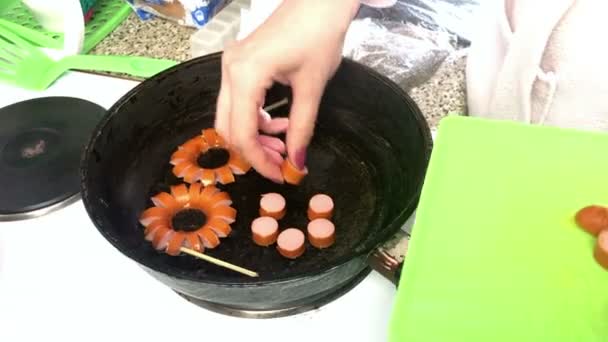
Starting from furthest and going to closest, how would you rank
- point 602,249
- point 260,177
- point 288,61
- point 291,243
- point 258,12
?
point 258,12 → point 260,177 → point 291,243 → point 288,61 → point 602,249

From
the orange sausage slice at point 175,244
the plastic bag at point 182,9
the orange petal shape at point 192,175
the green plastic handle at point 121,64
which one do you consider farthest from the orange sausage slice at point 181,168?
the plastic bag at point 182,9

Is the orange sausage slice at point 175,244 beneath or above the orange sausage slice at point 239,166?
beneath

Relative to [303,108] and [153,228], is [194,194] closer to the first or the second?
[153,228]

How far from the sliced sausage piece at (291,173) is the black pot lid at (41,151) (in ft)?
0.89

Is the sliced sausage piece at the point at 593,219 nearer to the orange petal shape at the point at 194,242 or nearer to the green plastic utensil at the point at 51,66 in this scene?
the orange petal shape at the point at 194,242

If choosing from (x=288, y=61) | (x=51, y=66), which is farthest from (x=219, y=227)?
(x=51, y=66)

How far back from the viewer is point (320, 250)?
2.29 feet

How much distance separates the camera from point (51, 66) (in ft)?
3.14

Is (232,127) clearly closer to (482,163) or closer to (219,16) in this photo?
(482,163)

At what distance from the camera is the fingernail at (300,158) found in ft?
2.19

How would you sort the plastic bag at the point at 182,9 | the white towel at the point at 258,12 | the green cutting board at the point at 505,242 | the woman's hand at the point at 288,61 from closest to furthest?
the green cutting board at the point at 505,242 → the woman's hand at the point at 288,61 → the white towel at the point at 258,12 → the plastic bag at the point at 182,9

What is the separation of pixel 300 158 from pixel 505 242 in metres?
0.32

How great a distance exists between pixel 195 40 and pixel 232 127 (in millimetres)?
377

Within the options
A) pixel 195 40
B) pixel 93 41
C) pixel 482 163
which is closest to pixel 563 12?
pixel 482 163
